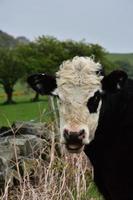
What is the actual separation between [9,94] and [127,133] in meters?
84.5

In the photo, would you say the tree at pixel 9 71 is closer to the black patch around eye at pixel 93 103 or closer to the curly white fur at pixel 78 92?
the curly white fur at pixel 78 92

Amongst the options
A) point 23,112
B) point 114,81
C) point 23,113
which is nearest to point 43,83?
point 114,81

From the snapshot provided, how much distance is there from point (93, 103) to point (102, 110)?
0.81 ft

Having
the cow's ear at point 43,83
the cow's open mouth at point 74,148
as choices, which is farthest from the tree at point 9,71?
the cow's open mouth at point 74,148

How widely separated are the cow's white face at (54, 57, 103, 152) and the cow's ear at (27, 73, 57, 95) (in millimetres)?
90

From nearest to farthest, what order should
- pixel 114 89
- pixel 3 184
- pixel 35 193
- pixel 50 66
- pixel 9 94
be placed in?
1. pixel 114 89
2. pixel 35 193
3. pixel 3 184
4. pixel 9 94
5. pixel 50 66

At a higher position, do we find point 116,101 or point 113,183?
point 116,101

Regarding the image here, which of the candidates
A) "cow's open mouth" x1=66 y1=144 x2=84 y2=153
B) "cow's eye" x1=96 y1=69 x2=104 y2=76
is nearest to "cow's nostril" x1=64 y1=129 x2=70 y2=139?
"cow's open mouth" x1=66 y1=144 x2=84 y2=153

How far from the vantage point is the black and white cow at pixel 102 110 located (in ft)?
24.0

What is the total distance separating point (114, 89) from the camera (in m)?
7.51

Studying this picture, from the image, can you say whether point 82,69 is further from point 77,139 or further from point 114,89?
point 77,139

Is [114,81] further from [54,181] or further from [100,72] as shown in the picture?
[54,181]

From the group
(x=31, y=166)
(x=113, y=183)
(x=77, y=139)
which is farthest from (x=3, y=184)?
(x=77, y=139)

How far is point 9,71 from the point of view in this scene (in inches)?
3797
